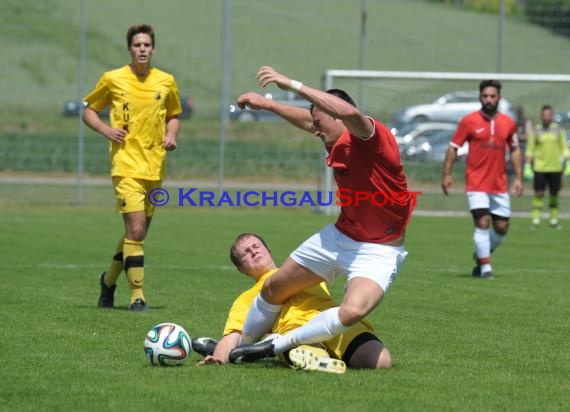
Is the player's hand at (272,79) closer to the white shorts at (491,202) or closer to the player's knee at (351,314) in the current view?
the player's knee at (351,314)

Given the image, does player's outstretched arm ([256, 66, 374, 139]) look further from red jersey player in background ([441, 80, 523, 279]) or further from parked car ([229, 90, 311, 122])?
parked car ([229, 90, 311, 122])

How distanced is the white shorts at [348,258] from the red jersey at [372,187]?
0.06 m

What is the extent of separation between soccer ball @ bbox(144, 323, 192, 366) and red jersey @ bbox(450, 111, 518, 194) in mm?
7308

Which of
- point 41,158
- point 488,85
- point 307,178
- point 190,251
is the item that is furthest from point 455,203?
point 488,85

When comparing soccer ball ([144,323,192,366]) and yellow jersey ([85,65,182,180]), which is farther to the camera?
yellow jersey ([85,65,182,180])

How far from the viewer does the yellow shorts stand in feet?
34.1

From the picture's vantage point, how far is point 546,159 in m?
23.2

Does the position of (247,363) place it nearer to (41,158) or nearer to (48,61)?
(41,158)

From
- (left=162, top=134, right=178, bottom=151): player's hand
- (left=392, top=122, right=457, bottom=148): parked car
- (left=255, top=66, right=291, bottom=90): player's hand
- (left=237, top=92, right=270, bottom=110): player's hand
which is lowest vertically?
(left=392, top=122, right=457, bottom=148): parked car

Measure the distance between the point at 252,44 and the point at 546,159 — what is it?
909 centimetres

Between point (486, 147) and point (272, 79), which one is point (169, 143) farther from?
point (486, 147)

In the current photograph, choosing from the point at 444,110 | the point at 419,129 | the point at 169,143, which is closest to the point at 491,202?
the point at 169,143

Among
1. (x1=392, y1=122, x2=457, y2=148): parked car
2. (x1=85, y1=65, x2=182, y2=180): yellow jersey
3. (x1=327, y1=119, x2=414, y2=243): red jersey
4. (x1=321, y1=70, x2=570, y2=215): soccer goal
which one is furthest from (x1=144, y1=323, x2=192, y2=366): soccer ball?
(x1=392, y1=122, x2=457, y2=148): parked car

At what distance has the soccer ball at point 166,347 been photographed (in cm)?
739
